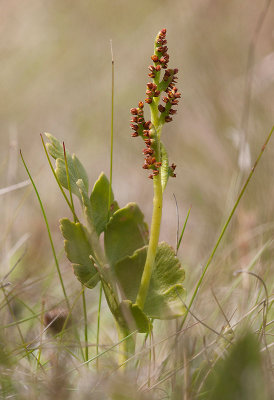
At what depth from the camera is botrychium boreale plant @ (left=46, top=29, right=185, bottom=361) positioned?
1.21 m

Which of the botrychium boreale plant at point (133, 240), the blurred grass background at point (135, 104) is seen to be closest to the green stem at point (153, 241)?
the botrychium boreale plant at point (133, 240)

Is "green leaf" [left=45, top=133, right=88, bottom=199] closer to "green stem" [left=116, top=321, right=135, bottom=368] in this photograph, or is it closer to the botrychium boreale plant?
the botrychium boreale plant

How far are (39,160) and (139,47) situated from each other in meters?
1.61

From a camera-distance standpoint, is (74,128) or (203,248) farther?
(74,128)

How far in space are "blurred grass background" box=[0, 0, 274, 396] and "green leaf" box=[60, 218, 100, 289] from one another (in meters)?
0.35

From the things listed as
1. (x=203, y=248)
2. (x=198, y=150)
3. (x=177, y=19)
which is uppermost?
(x=177, y=19)

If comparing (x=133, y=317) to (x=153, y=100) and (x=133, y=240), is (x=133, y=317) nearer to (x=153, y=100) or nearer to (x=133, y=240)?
(x=133, y=240)

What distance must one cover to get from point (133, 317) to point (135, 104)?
11.3 ft

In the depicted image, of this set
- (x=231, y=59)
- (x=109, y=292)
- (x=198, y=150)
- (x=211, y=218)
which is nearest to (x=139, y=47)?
(x=231, y=59)

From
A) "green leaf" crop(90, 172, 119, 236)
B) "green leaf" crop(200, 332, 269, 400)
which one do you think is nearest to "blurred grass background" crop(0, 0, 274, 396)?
"green leaf" crop(90, 172, 119, 236)

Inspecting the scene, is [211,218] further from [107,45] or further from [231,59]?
[107,45]

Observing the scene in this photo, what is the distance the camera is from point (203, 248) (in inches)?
93.4

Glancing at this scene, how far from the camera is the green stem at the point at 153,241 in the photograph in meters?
1.21

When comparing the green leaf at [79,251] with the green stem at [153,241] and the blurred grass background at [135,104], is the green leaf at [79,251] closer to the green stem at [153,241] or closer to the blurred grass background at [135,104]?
the green stem at [153,241]
